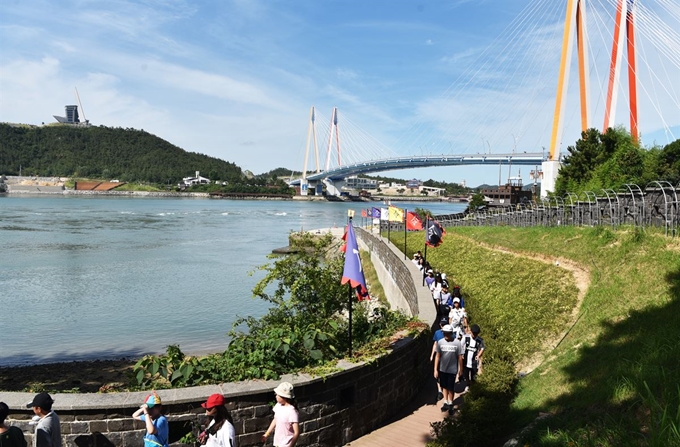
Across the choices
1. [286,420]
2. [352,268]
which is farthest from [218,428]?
[352,268]

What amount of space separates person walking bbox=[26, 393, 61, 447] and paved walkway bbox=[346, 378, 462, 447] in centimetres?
313

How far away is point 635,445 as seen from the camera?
166 inches

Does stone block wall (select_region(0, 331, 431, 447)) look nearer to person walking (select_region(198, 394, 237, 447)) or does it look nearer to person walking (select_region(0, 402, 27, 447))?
person walking (select_region(0, 402, 27, 447))

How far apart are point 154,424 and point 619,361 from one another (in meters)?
5.35

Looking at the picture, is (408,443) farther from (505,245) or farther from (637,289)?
(505,245)

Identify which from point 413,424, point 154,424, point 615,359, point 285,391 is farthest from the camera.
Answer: point 413,424

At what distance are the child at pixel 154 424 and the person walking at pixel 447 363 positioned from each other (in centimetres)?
370

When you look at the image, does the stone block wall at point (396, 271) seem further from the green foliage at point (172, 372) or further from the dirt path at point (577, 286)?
the green foliage at point (172, 372)

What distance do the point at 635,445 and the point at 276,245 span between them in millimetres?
46011

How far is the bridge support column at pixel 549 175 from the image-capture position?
38625 millimetres

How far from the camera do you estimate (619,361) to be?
6645mm

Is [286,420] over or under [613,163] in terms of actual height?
under

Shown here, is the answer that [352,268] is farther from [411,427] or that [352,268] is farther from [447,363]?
[411,427]

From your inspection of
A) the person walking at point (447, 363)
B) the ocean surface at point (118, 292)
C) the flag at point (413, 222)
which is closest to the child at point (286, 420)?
the person walking at point (447, 363)
